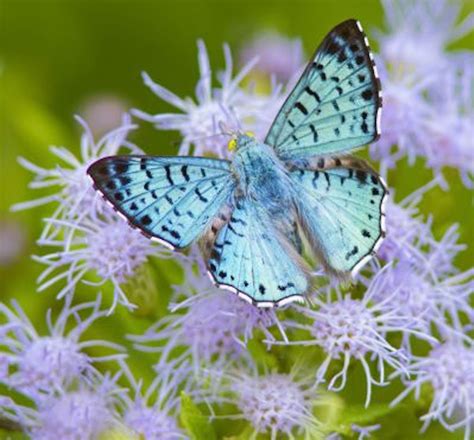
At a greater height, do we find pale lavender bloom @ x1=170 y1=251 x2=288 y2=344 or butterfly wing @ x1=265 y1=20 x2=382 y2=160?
butterfly wing @ x1=265 y1=20 x2=382 y2=160

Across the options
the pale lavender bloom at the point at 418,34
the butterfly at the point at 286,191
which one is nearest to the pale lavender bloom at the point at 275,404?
the butterfly at the point at 286,191

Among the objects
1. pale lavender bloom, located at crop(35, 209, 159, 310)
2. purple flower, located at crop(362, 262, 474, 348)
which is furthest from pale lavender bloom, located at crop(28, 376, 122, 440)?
purple flower, located at crop(362, 262, 474, 348)

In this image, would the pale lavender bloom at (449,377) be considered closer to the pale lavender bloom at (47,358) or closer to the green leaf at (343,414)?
the green leaf at (343,414)

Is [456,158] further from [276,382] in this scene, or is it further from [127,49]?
[127,49]

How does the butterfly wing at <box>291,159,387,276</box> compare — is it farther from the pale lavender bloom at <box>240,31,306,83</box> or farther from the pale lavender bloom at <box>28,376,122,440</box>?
the pale lavender bloom at <box>240,31,306,83</box>

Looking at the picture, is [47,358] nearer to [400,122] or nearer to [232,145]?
[232,145]

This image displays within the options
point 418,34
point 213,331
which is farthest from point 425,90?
point 213,331

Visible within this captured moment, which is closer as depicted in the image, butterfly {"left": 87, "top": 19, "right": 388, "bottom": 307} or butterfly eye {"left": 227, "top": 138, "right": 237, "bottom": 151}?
butterfly {"left": 87, "top": 19, "right": 388, "bottom": 307}
